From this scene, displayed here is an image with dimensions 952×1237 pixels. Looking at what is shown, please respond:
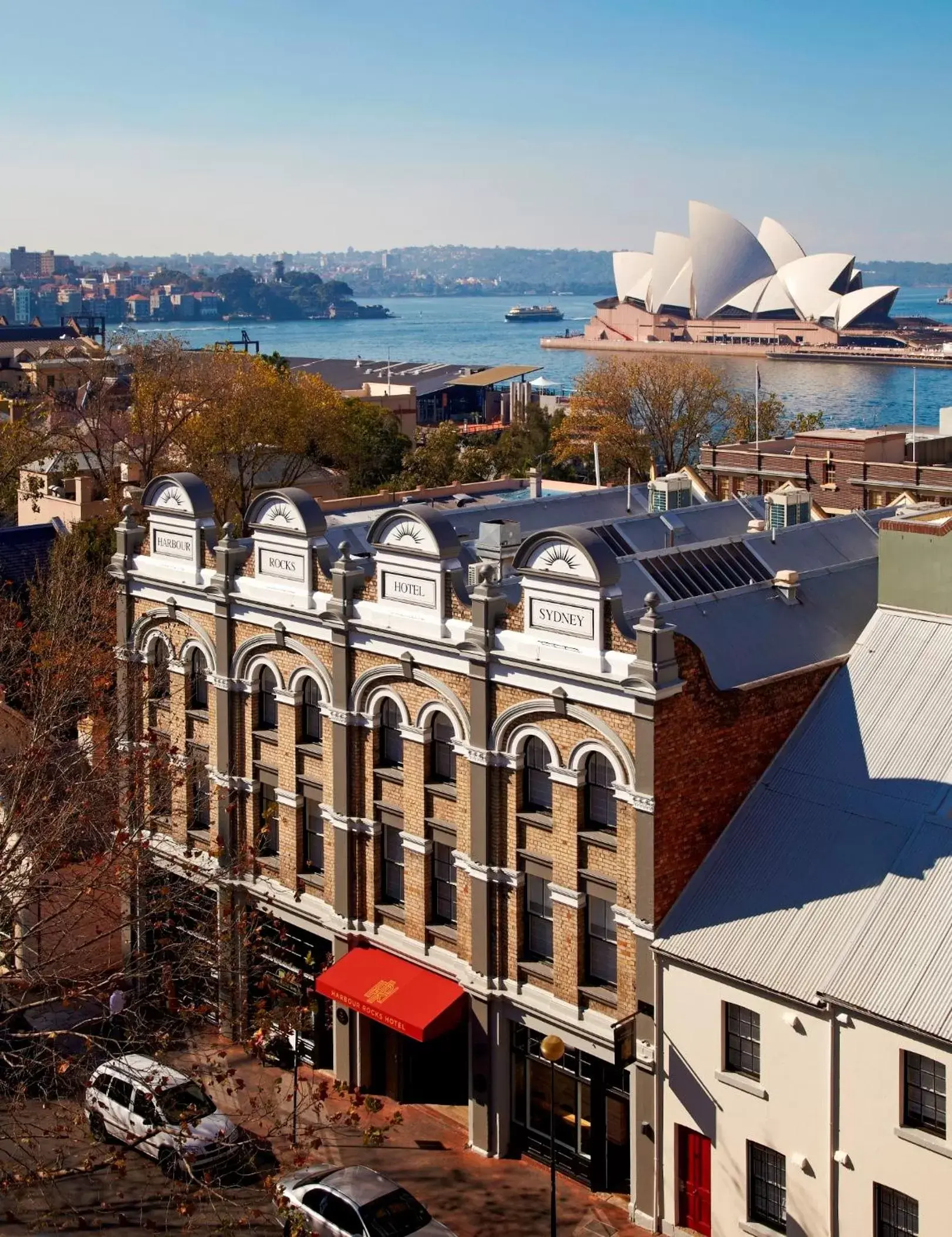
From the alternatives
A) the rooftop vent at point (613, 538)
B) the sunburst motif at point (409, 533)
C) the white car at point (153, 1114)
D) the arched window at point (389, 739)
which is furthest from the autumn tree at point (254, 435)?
the white car at point (153, 1114)

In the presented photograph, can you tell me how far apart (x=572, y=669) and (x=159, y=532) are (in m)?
12.4

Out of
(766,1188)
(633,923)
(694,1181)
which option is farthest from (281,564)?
(766,1188)

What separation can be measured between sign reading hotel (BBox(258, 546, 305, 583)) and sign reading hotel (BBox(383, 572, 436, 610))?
8.31ft

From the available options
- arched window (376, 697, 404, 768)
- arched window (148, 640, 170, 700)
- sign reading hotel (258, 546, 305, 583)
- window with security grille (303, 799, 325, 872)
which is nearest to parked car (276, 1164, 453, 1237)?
window with security grille (303, 799, 325, 872)

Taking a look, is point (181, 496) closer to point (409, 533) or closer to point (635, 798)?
point (409, 533)

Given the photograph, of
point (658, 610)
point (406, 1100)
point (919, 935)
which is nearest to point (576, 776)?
point (658, 610)

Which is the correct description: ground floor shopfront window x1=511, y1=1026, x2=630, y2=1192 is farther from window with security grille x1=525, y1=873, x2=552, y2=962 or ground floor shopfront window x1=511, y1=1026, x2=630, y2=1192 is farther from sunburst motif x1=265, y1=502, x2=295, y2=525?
sunburst motif x1=265, y1=502, x2=295, y2=525

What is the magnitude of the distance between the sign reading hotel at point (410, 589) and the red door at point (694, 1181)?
400 inches

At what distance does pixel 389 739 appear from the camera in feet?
96.9

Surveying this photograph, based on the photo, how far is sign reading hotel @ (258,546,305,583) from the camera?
3069 centimetres

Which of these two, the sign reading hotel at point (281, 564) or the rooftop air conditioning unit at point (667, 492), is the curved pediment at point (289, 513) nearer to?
the sign reading hotel at point (281, 564)

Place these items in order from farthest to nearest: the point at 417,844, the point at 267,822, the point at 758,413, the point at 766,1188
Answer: the point at 758,413 → the point at 267,822 → the point at 417,844 → the point at 766,1188

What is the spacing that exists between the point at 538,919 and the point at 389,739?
15.5ft

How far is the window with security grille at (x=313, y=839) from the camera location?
31375mm
